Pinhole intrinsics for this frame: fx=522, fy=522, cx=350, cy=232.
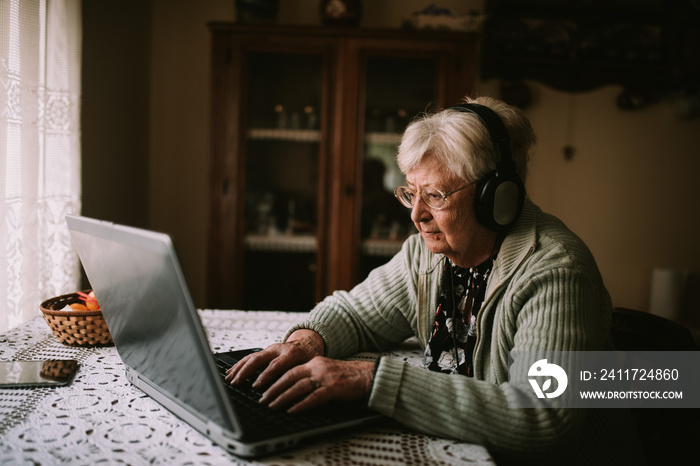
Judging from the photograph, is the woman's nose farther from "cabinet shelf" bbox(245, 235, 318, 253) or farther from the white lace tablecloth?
"cabinet shelf" bbox(245, 235, 318, 253)

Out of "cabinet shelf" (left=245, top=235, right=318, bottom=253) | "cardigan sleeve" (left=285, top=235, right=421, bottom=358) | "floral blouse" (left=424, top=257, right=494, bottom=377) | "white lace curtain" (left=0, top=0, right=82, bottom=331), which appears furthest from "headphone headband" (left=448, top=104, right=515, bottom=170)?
"cabinet shelf" (left=245, top=235, right=318, bottom=253)

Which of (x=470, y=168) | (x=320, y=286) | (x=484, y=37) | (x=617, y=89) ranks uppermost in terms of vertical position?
(x=484, y=37)

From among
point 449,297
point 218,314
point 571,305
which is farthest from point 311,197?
point 571,305

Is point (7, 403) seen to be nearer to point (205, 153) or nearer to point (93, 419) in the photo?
point (93, 419)

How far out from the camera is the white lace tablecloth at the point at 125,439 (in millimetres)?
646

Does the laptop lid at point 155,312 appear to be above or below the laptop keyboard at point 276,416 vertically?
above

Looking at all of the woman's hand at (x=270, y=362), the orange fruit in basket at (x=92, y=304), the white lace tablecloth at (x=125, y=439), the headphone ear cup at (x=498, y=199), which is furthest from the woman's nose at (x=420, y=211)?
the orange fruit in basket at (x=92, y=304)

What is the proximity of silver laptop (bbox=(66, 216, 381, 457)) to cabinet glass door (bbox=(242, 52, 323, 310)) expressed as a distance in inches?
65.1

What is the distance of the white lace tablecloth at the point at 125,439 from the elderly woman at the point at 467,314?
5 cm

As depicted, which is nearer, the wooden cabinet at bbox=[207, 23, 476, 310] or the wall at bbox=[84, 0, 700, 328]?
the wooden cabinet at bbox=[207, 23, 476, 310]

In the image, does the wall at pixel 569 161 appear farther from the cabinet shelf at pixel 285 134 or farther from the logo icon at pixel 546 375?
the logo icon at pixel 546 375

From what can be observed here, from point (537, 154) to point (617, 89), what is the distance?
0.54 metres

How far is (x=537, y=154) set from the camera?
280 centimetres

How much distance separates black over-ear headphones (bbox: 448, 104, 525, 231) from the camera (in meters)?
0.97
